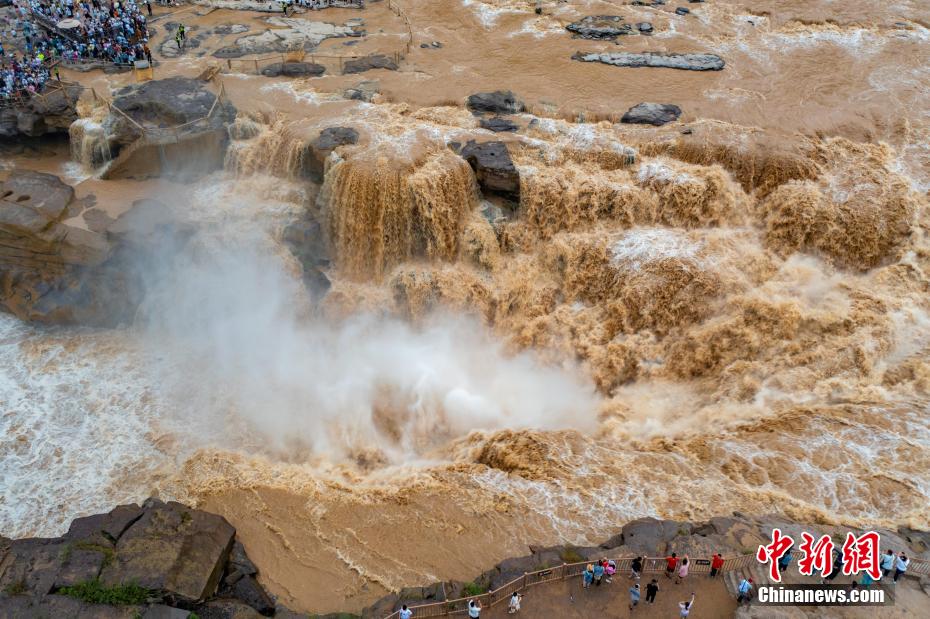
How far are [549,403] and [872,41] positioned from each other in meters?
22.0

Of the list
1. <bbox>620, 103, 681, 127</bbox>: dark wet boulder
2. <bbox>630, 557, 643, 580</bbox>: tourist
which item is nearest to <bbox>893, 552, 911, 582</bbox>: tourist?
<bbox>630, 557, 643, 580</bbox>: tourist

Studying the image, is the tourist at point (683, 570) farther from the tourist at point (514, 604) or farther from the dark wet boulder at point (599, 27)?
the dark wet boulder at point (599, 27)

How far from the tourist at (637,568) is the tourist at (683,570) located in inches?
25.3

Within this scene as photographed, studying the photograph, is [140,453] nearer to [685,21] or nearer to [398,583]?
[398,583]

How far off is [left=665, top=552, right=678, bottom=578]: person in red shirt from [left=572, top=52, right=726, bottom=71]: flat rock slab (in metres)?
20.5

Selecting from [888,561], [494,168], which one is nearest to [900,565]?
[888,561]

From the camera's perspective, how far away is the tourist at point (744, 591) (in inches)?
403

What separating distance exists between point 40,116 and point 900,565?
2712 cm

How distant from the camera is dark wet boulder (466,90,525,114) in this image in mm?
22656

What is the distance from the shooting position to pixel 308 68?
2542 cm

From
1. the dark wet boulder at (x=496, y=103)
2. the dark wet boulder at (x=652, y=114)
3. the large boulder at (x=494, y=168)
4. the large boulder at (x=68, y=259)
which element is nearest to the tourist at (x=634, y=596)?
the large boulder at (x=494, y=168)

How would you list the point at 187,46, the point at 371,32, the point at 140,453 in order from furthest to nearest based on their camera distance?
1. the point at 371,32
2. the point at 187,46
3. the point at 140,453

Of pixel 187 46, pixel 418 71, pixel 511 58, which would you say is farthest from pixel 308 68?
pixel 511 58

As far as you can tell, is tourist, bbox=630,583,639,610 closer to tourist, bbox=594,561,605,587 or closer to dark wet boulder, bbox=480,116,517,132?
tourist, bbox=594,561,605,587
